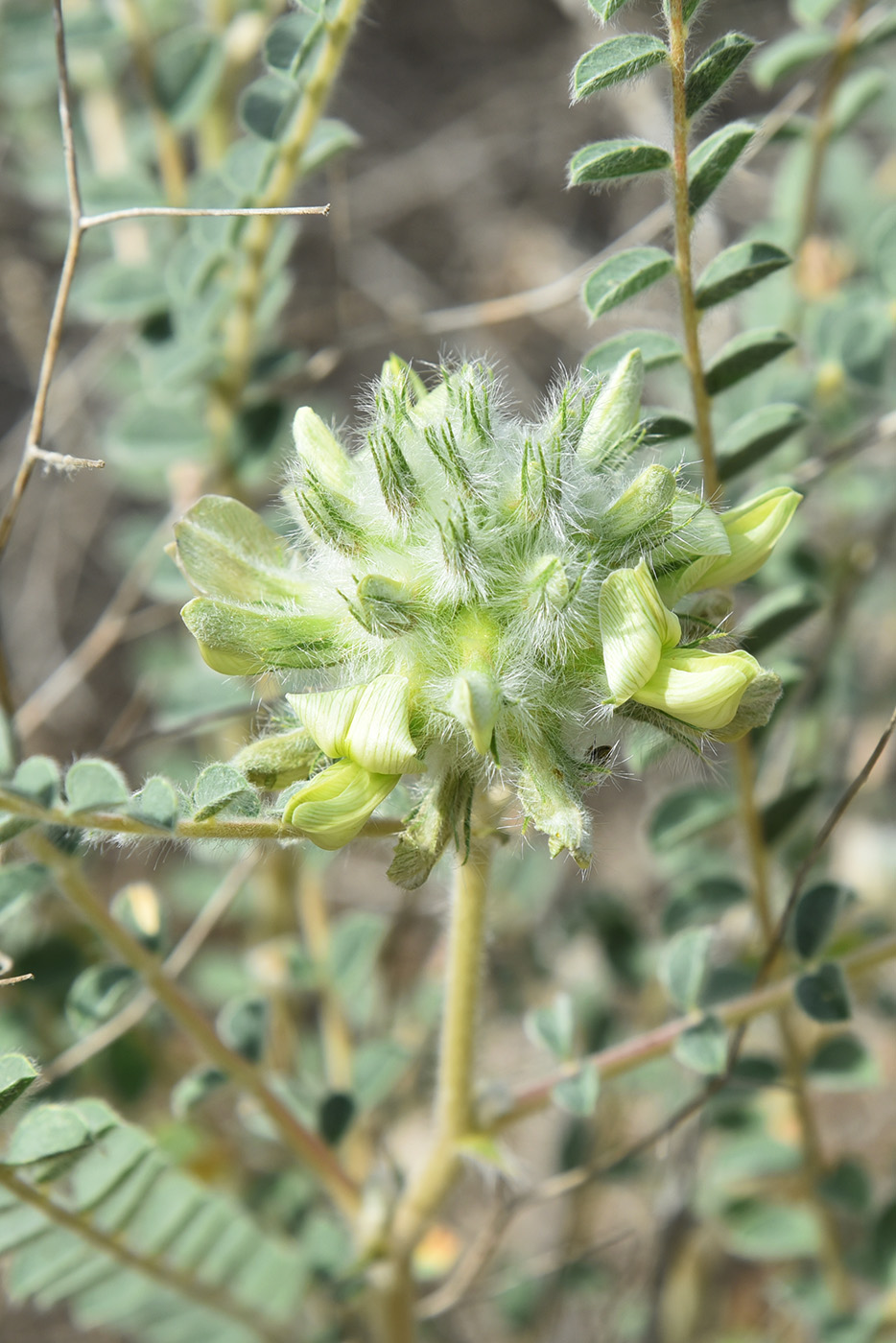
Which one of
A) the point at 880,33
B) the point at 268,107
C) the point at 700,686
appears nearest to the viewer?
the point at 700,686

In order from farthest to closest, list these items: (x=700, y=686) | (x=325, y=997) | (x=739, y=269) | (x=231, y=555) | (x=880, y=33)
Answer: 1. (x=325, y=997)
2. (x=880, y=33)
3. (x=739, y=269)
4. (x=231, y=555)
5. (x=700, y=686)

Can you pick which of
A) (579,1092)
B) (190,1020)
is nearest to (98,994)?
(190,1020)

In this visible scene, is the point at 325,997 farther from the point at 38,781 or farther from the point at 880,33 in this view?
the point at 880,33

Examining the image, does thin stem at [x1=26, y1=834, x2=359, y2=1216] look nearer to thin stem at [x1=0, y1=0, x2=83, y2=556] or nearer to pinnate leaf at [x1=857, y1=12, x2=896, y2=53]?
thin stem at [x1=0, y1=0, x2=83, y2=556]

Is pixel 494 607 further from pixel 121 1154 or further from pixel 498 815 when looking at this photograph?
pixel 121 1154

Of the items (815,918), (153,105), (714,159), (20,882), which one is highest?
(153,105)

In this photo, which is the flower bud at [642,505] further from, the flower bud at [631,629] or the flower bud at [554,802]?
the flower bud at [554,802]
